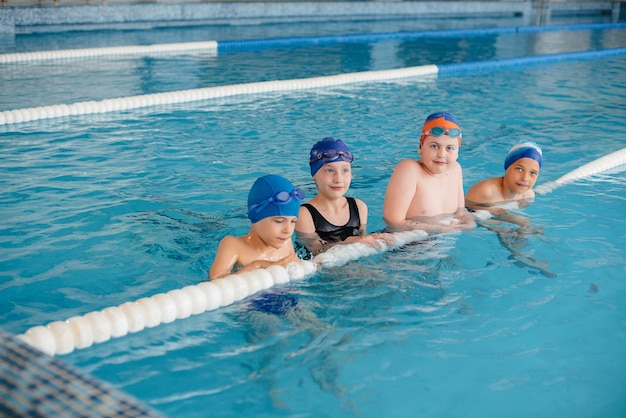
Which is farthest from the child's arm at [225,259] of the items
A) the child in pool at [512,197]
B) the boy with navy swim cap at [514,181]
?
the boy with navy swim cap at [514,181]

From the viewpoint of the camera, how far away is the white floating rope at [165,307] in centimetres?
269

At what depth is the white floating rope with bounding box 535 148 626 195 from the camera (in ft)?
17.2

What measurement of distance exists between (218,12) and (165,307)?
46.6 feet

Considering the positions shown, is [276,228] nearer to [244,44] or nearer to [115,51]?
[115,51]

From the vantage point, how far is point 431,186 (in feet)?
13.6

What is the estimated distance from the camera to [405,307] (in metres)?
3.24

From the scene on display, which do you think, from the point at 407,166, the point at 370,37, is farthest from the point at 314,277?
the point at 370,37

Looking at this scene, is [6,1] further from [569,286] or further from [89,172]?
[569,286]

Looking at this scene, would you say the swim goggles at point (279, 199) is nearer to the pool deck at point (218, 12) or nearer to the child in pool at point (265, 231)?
the child in pool at point (265, 231)

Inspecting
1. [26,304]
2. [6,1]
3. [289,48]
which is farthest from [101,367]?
[6,1]

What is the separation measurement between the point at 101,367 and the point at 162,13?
13845 mm

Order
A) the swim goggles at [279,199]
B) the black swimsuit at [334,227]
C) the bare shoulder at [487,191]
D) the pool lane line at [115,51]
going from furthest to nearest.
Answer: the pool lane line at [115,51]
the bare shoulder at [487,191]
the black swimsuit at [334,227]
the swim goggles at [279,199]

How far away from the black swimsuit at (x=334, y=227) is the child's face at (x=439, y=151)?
1.81ft

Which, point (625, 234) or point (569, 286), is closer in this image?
point (569, 286)
